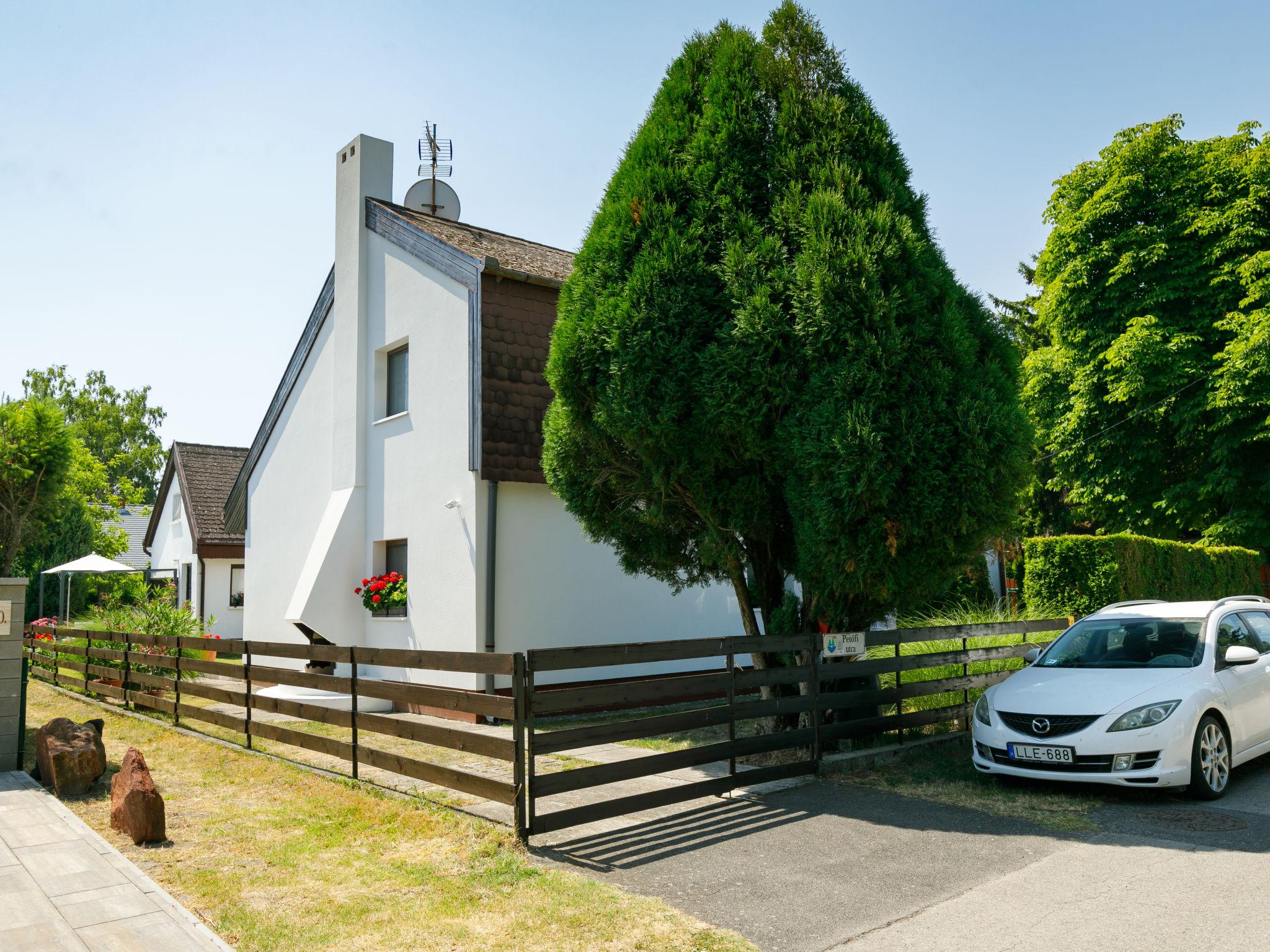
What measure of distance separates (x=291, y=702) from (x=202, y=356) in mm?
16637

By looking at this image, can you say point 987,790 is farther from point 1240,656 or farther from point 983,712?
point 1240,656

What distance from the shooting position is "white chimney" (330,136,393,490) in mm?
14438

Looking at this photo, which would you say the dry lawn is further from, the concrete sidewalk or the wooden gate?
the wooden gate

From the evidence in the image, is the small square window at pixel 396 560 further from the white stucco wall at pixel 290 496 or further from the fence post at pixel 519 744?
the fence post at pixel 519 744

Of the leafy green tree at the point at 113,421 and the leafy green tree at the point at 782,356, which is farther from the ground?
the leafy green tree at the point at 113,421

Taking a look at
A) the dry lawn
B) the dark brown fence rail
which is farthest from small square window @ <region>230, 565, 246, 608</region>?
the dry lawn

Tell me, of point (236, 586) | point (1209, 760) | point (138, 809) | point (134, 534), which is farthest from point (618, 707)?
point (134, 534)

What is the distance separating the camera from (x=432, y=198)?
17.5 metres

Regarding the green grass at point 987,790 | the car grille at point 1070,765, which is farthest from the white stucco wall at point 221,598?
the car grille at point 1070,765

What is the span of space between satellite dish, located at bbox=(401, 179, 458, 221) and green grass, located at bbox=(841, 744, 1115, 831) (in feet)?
43.8

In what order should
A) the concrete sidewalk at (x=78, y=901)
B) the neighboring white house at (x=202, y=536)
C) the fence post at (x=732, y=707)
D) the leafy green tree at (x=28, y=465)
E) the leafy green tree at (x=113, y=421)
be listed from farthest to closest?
the leafy green tree at (x=113, y=421) → the neighboring white house at (x=202, y=536) → the leafy green tree at (x=28, y=465) → the fence post at (x=732, y=707) → the concrete sidewalk at (x=78, y=901)

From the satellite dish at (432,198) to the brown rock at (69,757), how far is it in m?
11.9

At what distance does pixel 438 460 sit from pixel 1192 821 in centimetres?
966

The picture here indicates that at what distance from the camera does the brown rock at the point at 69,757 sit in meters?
7.45
